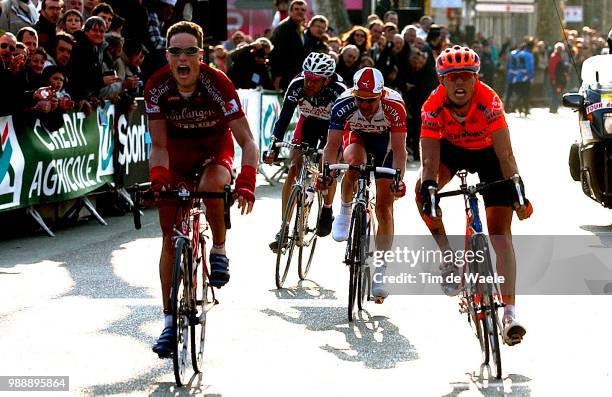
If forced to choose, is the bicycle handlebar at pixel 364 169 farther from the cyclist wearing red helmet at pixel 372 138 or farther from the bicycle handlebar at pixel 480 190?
the bicycle handlebar at pixel 480 190

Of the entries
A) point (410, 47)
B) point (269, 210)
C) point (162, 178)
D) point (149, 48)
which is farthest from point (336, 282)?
point (410, 47)

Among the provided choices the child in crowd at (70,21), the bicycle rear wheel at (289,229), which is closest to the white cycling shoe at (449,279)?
the bicycle rear wheel at (289,229)

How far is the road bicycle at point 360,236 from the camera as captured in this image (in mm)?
10227

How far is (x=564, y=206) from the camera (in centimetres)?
1750

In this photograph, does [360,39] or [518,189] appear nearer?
[518,189]

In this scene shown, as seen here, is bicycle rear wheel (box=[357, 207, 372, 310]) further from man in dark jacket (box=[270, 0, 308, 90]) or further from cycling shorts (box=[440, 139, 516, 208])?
man in dark jacket (box=[270, 0, 308, 90])

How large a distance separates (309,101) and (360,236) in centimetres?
266

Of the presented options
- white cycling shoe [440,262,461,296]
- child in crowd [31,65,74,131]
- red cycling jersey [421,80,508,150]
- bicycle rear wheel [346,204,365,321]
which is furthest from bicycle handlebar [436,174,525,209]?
child in crowd [31,65,74,131]

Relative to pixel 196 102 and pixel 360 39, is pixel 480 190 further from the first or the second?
pixel 360 39

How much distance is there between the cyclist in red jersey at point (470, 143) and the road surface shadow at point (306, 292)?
7.26 feet

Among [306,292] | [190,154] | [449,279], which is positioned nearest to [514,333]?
[449,279]

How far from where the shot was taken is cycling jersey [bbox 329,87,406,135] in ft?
35.8

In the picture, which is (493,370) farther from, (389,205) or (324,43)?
(324,43)

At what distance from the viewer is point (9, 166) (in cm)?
1405
